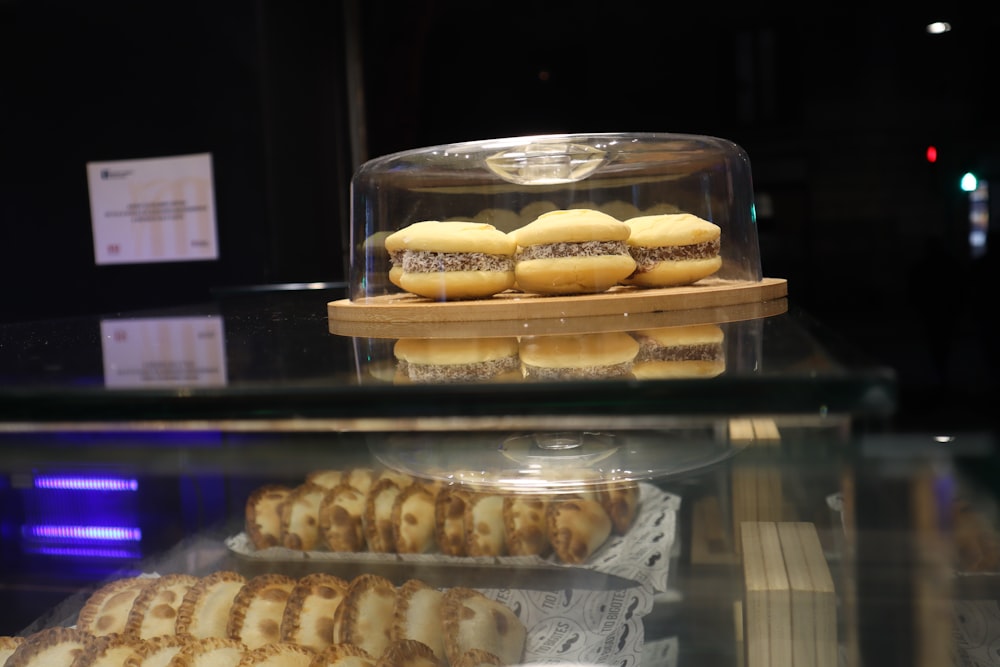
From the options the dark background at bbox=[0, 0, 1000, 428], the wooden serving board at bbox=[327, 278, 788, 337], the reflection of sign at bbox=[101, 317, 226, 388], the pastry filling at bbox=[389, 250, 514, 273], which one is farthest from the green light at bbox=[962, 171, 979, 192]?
the reflection of sign at bbox=[101, 317, 226, 388]

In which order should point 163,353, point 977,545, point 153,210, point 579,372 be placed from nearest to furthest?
point 579,372 → point 163,353 → point 977,545 → point 153,210

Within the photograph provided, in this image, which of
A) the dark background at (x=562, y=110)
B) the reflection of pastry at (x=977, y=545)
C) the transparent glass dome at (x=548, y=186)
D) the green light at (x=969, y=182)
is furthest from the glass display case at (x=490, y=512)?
the green light at (x=969, y=182)

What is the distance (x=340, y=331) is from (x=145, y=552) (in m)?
0.30

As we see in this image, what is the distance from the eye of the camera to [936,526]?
0.77 metres

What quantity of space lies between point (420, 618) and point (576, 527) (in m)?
0.19

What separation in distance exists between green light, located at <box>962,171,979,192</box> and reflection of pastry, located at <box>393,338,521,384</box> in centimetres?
243

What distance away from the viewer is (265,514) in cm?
90

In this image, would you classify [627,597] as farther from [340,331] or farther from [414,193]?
[414,193]

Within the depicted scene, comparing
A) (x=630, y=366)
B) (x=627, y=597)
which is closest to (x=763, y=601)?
(x=627, y=597)

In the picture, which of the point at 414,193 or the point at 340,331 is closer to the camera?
the point at 340,331

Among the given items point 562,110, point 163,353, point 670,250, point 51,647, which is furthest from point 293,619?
point 562,110

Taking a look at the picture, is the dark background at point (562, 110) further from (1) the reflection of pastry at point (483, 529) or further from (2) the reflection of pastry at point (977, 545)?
(2) the reflection of pastry at point (977, 545)

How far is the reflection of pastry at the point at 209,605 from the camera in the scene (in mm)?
883

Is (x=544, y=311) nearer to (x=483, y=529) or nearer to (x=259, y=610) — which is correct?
(x=483, y=529)
